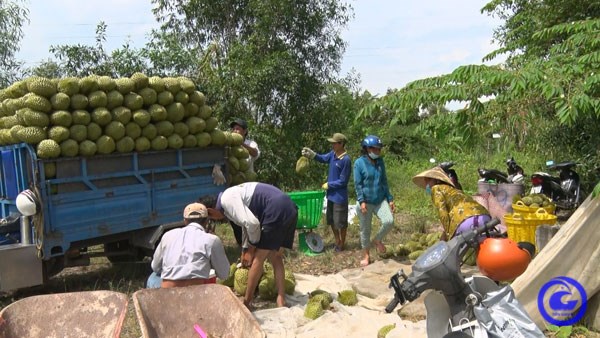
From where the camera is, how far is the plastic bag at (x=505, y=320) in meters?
3.18

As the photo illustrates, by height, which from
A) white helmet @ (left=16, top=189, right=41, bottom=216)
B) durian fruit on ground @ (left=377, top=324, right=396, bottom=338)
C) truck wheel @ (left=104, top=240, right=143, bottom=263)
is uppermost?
white helmet @ (left=16, top=189, right=41, bottom=216)

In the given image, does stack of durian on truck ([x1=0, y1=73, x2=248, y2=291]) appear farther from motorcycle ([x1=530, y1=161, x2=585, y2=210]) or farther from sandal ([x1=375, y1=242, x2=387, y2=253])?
motorcycle ([x1=530, y1=161, x2=585, y2=210])

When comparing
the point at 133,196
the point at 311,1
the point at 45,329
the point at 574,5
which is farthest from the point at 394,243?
the point at 311,1

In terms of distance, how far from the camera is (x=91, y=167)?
21.2 feet

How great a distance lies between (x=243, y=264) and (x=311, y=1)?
8.83 meters

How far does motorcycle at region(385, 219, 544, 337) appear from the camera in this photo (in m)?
3.15

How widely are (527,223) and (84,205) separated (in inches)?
196

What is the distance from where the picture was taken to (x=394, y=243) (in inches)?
342

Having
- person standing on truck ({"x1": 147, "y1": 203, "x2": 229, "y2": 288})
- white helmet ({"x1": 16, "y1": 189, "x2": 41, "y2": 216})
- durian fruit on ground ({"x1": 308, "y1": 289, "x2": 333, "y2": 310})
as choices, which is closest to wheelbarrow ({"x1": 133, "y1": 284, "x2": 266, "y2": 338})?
person standing on truck ({"x1": 147, "y1": 203, "x2": 229, "y2": 288})

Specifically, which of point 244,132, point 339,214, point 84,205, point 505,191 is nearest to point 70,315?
point 84,205

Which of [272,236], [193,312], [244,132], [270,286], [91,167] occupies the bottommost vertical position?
[270,286]

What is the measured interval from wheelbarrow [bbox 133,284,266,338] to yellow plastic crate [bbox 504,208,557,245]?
3.80m

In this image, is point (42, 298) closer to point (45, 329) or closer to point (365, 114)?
point (45, 329)

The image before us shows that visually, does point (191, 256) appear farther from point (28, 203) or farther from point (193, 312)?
point (28, 203)
